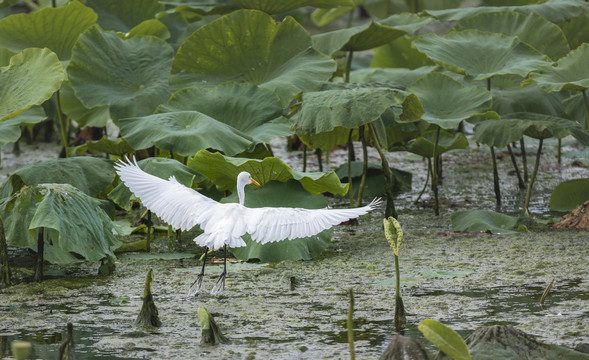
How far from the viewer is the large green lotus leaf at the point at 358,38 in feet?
16.5

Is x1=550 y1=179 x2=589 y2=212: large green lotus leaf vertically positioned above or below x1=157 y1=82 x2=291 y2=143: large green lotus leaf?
below

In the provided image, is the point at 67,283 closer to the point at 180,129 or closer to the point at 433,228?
the point at 180,129

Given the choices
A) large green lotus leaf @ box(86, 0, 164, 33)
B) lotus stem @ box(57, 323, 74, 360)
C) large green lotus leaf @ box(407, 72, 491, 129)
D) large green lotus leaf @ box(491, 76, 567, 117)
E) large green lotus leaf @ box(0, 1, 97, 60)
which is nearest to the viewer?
lotus stem @ box(57, 323, 74, 360)

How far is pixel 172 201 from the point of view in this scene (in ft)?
11.0

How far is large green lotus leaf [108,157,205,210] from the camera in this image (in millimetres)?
3855

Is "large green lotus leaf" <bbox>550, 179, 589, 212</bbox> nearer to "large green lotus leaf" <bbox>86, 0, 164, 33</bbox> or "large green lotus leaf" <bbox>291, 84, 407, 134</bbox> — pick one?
"large green lotus leaf" <bbox>291, 84, 407, 134</bbox>

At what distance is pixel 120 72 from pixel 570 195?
2.72 metres

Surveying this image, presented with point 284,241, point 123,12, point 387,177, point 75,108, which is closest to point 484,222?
point 387,177

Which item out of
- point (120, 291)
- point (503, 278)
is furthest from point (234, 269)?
point (503, 278)

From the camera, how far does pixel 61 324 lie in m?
2.87

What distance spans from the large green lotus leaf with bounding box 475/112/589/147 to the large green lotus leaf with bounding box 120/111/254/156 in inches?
50.6

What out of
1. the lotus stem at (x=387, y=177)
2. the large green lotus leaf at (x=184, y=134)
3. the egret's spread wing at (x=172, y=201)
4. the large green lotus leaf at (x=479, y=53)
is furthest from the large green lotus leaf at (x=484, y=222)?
the egret's spread wing at (x=172, y=201)

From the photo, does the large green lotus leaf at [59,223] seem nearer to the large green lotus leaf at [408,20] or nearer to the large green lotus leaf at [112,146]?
the large green lotus leaf at [112,146]

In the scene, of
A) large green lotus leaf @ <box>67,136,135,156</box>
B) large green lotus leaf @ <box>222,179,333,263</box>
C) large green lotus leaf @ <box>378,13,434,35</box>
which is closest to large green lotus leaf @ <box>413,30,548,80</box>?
large green lotus leaf @ <box>378,13,434,35</box>
